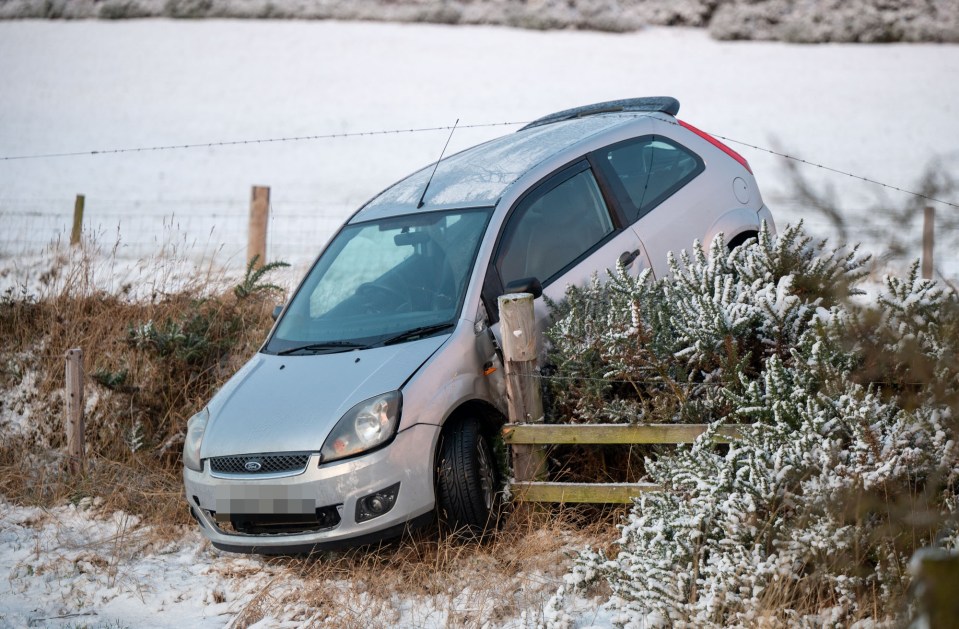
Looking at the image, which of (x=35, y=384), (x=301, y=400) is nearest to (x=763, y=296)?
(x=301, y=400)

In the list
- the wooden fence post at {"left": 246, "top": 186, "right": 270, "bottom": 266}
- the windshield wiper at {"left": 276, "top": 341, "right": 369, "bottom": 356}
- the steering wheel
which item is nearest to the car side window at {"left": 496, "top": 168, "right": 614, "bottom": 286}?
the steering wheel

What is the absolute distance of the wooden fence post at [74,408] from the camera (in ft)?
23.6

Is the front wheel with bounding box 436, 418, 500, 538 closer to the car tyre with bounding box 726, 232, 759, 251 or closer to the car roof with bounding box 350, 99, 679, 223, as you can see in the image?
the car roof with bounding box 350, 99, 679, 223

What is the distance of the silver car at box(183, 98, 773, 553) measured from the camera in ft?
15.4

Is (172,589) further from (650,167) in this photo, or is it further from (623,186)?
(650,167)

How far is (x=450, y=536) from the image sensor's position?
4.81m

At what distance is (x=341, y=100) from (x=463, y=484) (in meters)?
28.2

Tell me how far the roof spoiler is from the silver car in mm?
45

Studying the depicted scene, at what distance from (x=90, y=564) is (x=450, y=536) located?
2.31 m

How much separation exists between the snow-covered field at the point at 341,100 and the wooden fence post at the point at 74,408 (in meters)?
8.63

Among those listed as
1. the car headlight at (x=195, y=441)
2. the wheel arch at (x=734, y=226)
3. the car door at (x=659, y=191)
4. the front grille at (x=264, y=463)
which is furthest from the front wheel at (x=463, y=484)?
the wheel arch at (x=734, y=226)

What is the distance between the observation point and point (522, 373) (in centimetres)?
504

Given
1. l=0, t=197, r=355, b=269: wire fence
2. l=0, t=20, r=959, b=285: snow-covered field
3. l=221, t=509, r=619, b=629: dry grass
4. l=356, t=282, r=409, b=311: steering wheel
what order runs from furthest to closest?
l=0, t=20, r=959, b=285: snow-covered field, l=0, t=197, r=355, b=269: wire fence, l=356, t=282, r=409, b=311: steering wheel, l=221, t=509, r=619, b=629: dry grass

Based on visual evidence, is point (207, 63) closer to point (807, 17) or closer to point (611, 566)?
point (807, 17)
